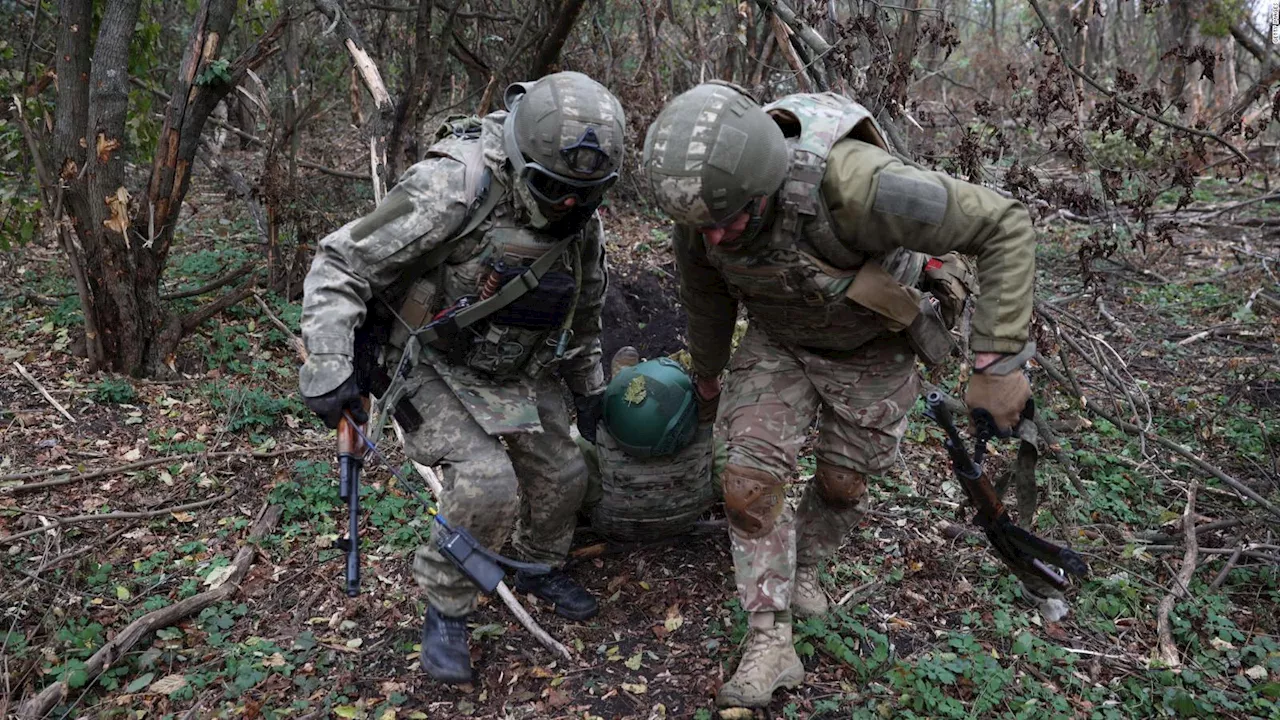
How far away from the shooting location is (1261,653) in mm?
3309

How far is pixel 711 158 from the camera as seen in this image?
2658 millimetres

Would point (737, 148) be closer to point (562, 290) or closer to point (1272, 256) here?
point (562, 290)

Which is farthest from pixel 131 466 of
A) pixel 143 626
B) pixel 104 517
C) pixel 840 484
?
pixel 840 484

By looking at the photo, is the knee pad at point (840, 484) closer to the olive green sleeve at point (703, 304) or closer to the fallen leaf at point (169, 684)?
the olive green sleeve at point (703, 304)

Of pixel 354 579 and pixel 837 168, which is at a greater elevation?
pixel 837 168

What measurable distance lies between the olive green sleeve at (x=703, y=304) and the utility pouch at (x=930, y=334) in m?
0.70

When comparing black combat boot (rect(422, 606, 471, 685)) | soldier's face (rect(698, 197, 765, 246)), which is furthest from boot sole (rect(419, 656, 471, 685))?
soldier's face (rect(698, 197, 765, 246))

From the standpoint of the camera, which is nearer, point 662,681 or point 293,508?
point 662,681

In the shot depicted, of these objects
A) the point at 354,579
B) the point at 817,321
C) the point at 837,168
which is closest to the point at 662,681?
the point at 354,579

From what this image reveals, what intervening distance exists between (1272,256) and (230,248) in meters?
8.33

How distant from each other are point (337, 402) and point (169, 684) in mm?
1261

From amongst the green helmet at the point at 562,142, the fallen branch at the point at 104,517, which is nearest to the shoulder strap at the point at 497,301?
the green helmet at the point at 562,142

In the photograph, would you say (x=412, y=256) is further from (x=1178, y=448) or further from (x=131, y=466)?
(x=1178, y=448)

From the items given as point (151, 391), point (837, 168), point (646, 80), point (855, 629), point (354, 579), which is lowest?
point (151, 391)
